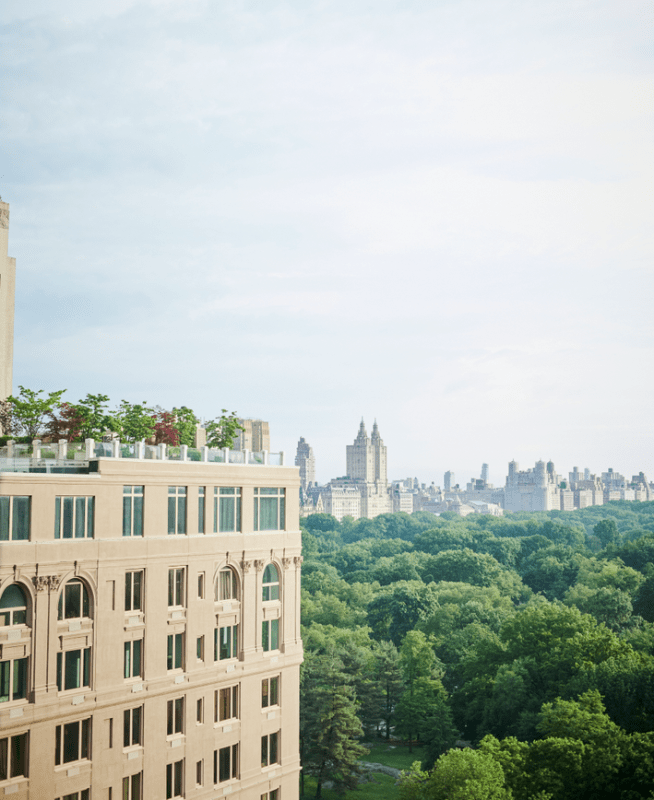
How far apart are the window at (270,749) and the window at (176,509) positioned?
382 inches

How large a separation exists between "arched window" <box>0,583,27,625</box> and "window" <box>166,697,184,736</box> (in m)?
6.75

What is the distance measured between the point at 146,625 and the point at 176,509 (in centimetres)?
414

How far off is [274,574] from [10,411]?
14316mm

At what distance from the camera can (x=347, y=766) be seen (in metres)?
50.8

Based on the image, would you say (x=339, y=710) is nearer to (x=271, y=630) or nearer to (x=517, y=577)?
(x=271, y=630)

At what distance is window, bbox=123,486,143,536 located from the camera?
2630 centimetres

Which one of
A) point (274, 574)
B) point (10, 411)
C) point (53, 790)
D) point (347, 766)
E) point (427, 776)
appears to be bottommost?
point (347, 766)

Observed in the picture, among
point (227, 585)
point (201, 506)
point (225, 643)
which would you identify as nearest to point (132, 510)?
point (201, 506)

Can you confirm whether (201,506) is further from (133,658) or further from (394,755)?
(394,755)

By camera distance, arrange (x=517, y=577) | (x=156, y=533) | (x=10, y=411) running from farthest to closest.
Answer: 1. (x=517, y=577)
2. (x=10, y=411)
3. (x=156, y=533)

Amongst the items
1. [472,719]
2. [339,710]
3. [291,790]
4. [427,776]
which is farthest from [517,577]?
[291,790]

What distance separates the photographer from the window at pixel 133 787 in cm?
2570

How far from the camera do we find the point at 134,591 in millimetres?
26375

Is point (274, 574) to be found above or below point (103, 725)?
above
